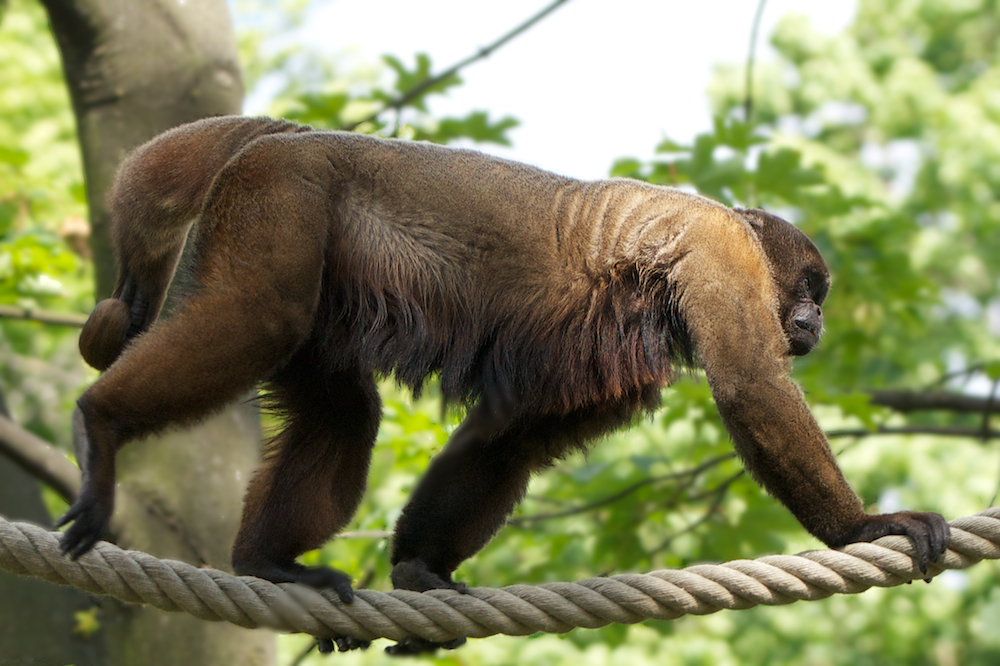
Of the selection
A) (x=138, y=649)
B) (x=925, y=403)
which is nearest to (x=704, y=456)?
(x=925, y=403)

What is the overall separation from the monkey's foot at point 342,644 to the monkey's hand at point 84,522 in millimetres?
894

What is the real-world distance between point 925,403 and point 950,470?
341 inches

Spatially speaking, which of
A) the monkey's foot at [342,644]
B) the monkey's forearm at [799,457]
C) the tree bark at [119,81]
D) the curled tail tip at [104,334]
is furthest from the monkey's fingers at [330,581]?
the tree bark at [119,81]

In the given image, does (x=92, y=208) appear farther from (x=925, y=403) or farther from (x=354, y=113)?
(x=925, y=403)

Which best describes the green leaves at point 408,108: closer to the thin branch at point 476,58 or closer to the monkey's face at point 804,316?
the thin branch at point 476,58

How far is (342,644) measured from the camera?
326cm

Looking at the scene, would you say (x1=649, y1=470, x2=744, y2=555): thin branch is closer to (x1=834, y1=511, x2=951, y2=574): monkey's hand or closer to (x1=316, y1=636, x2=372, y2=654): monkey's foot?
(x1=834, y1=511, x2=951, y2=574): monkey's hand

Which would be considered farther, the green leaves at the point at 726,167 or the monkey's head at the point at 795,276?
the green leaves at the point at 726,167

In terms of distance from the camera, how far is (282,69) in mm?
22609

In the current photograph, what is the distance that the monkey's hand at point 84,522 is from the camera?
2787 millimetres

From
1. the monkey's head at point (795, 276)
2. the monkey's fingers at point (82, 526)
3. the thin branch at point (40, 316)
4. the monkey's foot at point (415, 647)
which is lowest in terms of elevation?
the monkey's foot at point (415, 647)

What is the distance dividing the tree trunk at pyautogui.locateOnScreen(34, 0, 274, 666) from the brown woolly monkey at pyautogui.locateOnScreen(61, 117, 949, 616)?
1242mm

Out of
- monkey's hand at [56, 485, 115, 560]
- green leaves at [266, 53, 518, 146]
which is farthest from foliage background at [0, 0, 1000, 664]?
monkey's hand at [56, 485, 115, 560]

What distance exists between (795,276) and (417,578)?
2054 mm
